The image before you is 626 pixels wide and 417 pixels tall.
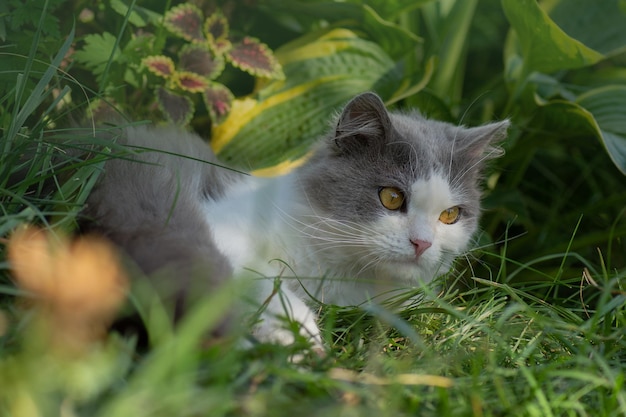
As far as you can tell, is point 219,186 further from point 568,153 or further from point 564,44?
point 568,153

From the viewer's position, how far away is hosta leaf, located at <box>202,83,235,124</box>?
2.26m

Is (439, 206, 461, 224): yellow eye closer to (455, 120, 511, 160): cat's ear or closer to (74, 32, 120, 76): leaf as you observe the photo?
(455, 120, 511, 160): cat's ear

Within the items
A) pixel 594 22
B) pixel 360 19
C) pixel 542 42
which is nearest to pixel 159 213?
pixel 360 19

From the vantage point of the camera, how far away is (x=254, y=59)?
→ 7.50 feet

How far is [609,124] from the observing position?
2.32m

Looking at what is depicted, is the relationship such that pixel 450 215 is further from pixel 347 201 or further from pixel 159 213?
pixel 159 213

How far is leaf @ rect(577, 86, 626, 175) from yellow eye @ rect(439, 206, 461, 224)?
65cm

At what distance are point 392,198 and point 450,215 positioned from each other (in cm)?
20

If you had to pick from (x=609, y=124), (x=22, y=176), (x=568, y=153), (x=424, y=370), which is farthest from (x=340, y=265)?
(x=568, y=153)

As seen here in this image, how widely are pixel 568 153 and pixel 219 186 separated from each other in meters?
1.84

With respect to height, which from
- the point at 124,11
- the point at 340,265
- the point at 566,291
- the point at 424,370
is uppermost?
the point at 124,11

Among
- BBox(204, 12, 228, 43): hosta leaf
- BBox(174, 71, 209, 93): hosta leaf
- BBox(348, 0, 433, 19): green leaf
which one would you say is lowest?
BBox(174, 71, 209, 93): hosta leaf

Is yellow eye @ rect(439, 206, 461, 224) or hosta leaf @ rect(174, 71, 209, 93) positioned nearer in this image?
yellow eye @ rect(439, 206, 461, 224)

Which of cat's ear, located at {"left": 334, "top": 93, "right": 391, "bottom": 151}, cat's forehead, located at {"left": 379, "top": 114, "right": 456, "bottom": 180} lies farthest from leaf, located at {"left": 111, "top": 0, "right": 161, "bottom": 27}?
cat's forehead, located at {"left": 379, "top": 114, "right": 456, "bottom": 180}
